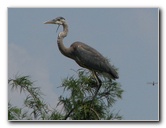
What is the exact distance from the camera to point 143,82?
5336 mm

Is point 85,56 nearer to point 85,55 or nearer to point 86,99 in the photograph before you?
point 85,55

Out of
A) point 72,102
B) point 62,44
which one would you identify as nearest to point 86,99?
point 72,102

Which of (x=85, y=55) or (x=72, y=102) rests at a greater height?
(x=85, y=55)

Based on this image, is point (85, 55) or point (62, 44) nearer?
point (62, 44)

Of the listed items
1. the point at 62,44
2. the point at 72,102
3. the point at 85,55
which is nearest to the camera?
the point at 72,102

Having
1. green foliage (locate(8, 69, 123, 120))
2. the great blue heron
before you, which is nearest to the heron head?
the great blue heron

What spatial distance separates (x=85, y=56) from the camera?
604 cm

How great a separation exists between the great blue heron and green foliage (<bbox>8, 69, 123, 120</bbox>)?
106mm

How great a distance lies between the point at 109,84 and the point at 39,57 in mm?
570

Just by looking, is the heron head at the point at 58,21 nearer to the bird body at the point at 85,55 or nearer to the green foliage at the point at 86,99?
the bird body at the point at 85,55

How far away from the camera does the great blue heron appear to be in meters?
5.61
